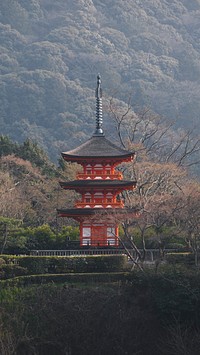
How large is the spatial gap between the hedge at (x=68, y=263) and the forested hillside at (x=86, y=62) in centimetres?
6432

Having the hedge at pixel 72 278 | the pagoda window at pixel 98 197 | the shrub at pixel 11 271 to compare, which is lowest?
the hedge at pixel 72 278

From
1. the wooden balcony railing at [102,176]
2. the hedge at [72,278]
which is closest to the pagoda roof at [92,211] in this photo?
the wooden balcony railing at [102,176]

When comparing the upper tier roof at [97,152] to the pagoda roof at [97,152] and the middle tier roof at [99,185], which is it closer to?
the pagoda roof at [97,152]

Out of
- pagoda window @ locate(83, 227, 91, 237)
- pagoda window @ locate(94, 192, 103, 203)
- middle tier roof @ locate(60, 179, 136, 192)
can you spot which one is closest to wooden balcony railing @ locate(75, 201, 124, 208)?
pagoda window @ locate(94, 192, 103, 203)

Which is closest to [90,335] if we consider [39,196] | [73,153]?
[73,153]

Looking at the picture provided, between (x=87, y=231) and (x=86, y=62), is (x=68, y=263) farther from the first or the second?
(x=86, y=62)

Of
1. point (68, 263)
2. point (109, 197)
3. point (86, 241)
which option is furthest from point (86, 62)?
point (68, 263)

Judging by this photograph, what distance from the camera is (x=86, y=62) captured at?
12525cm

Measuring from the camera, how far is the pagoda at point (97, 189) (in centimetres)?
→ 4269

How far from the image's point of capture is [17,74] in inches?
4572

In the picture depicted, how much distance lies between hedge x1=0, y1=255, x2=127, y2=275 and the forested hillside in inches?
2532

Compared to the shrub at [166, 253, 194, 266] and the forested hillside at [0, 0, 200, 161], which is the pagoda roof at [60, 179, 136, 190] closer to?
the shrub at [166, 253, 194, 266]

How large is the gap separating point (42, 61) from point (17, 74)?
7.15m

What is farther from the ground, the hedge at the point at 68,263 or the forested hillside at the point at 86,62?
the forested hillside at the point at 86,62
